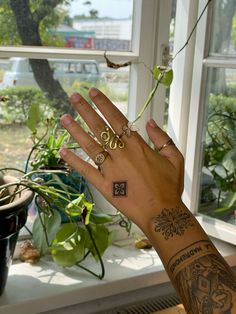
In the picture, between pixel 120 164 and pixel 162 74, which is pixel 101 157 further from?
pixel 162 74

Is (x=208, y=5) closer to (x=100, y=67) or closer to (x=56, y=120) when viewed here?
(x=100, y=67)

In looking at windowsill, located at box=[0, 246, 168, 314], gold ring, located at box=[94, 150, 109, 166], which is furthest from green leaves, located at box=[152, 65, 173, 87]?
windowsill, located at box=[0, 246, 168, 314]

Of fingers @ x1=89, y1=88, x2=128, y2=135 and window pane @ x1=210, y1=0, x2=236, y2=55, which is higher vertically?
window pane @ x1=210, y1=0, x2=236, y2=55

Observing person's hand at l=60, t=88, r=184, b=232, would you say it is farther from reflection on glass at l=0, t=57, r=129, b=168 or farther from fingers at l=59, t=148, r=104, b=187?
reflection on glass at l=0, t=57, r=129, b=168

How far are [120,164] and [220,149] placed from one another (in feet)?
2.21

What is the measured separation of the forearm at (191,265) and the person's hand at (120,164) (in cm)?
3

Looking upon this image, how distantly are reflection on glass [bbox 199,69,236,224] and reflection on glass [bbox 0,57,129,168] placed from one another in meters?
0.32

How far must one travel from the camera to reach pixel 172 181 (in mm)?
768

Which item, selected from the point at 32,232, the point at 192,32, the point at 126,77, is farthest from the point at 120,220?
the point at 192,32

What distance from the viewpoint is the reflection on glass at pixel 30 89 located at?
117cm

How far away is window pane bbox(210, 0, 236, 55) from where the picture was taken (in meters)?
1.27

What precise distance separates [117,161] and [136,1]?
70 cm

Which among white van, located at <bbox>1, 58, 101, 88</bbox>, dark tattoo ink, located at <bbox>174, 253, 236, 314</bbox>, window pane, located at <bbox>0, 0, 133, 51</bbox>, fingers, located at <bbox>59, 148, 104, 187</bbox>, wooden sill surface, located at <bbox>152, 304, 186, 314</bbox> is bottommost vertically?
wooden sill surface, located at <bbox>152, 304, 186, 314</bbox>

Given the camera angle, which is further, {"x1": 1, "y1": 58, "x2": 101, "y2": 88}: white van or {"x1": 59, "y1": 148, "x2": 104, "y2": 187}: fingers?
{"x1": 1, "y1": 58, "x2": 101, "y2": 88}: white van
